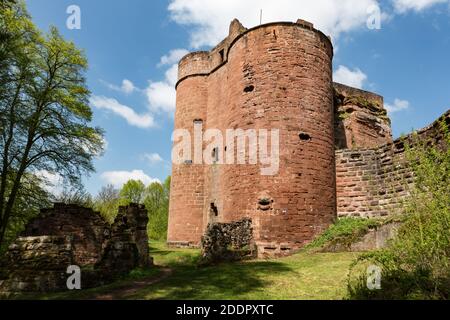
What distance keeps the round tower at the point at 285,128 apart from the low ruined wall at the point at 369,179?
1.84 ft

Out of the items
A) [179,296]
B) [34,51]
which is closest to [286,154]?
[179,296]

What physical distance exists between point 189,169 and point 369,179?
9485mm

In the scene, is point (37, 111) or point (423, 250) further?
point (37, 111)

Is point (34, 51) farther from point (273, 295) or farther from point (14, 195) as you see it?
point (273, 295)

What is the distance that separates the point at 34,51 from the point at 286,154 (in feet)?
39.2

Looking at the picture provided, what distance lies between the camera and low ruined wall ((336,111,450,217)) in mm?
11336

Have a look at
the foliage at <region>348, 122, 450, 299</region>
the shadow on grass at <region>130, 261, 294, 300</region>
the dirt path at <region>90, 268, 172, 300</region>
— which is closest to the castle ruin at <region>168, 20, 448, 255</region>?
the shadow on grass at <region>130, 261, 294, 300</region>

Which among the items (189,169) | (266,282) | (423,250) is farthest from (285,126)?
(189,169)

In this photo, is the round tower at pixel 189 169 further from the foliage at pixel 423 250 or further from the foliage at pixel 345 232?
the foliage at pixel 423 250

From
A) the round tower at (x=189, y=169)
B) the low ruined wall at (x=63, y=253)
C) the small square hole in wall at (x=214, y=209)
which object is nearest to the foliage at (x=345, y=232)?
the low ruined wall at (x=63, y=253)

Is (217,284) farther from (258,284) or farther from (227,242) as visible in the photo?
(227,242)

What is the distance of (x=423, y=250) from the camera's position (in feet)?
16.3

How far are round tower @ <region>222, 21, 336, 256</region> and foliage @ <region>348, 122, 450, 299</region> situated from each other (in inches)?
224
